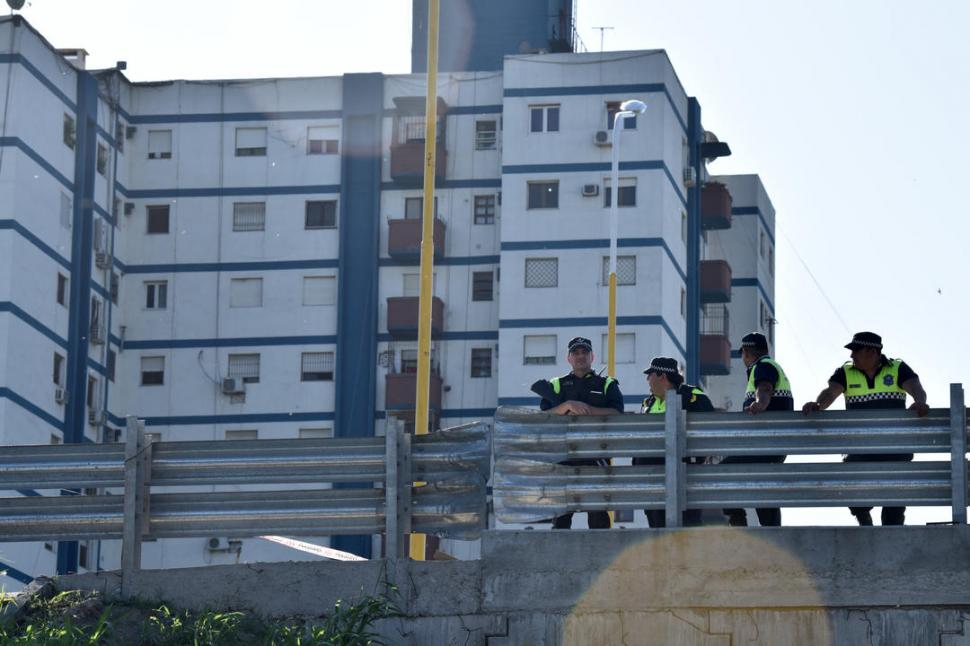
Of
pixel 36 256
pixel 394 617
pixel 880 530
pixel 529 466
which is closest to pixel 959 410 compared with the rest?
pixel 880 530

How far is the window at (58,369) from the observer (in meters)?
64.0

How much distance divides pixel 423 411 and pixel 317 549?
7.22 ft

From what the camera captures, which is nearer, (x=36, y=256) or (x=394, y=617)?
(x=394, y=617)

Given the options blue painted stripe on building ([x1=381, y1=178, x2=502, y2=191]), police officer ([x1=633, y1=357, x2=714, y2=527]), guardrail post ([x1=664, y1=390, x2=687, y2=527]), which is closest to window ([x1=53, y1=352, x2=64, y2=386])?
blue painted stripe on building ([x1=381, y1=178, x2=502, y2=191])

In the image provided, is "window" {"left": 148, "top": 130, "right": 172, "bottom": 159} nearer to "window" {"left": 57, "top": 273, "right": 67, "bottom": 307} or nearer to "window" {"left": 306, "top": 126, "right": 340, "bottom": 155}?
"window" {"left": 306, "top": 126, "right": 340, "bottom": 155}

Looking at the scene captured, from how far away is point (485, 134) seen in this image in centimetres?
6956

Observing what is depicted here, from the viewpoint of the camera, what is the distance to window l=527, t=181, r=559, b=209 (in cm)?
6775

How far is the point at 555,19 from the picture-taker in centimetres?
7281

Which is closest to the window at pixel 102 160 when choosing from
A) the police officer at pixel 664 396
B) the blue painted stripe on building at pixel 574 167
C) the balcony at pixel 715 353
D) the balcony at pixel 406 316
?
the balcony at pixel 406 316

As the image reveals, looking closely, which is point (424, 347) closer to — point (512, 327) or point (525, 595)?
point (525, 595)

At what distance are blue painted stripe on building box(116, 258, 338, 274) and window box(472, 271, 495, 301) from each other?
14.5 ft

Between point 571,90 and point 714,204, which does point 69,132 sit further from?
point 714,204

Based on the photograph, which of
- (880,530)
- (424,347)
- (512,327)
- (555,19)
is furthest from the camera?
(555,19)

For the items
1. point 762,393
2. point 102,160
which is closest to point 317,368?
point 102,160
